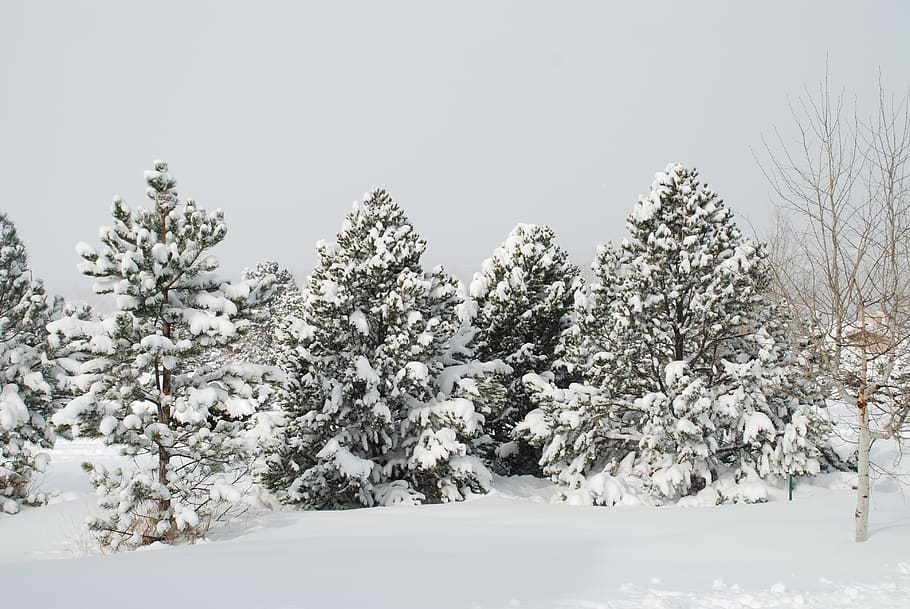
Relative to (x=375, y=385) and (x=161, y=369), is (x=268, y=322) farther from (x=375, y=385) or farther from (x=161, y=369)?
(x=161, y=369)

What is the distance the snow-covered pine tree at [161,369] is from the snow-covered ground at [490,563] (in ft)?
3.15

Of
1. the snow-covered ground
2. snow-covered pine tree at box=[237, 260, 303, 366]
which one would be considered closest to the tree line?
the snow-covered ground

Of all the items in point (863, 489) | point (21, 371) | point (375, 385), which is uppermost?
point (375, 385)

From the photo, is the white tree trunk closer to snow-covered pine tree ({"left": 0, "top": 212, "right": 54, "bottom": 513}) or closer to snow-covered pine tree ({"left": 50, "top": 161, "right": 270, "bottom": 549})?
snow-covered pine tree ({"left": 50, "top": 161, "right": 270, "bottom": 549})

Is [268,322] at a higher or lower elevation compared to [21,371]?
higher

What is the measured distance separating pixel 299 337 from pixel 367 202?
13.8ft

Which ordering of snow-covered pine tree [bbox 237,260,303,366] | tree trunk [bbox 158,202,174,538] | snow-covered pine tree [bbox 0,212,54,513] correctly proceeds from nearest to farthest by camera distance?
tree trunk [bbox 158,202,174,538] < snow-covered pine tree [bbox 0,212,54,513] < snow-covered pine tree [bbox 237,260,303,366]

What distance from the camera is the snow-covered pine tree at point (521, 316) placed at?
2091 centimetres

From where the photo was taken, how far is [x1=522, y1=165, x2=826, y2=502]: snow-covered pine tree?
622 inches

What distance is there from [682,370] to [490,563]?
31.5 ft

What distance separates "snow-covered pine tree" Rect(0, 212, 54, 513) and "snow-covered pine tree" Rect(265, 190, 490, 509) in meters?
5.61

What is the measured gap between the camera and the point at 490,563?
25.3 feet

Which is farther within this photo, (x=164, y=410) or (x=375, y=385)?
(x=375, y=385)

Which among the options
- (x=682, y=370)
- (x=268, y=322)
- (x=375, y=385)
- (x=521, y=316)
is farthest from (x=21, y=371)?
(x=268, y=322)
